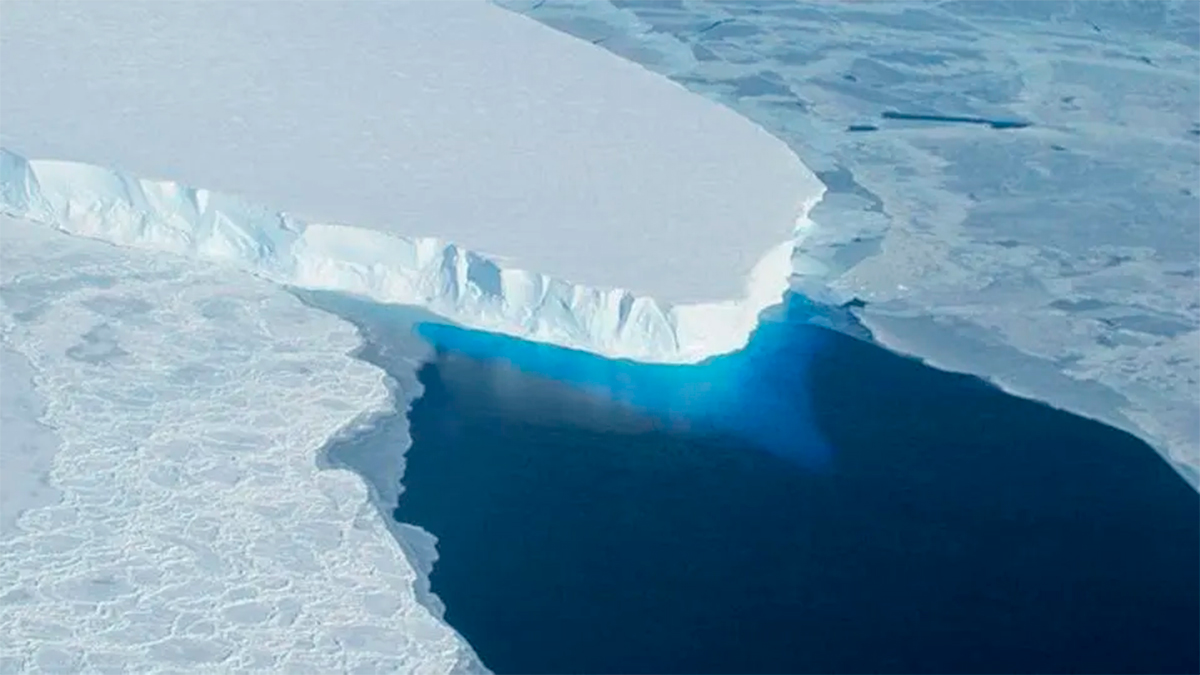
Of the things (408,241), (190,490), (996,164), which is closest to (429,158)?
(408,241)

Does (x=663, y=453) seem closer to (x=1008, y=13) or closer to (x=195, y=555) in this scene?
(x=195, y=555)

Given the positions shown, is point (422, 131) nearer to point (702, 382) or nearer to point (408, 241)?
point (408, 241)

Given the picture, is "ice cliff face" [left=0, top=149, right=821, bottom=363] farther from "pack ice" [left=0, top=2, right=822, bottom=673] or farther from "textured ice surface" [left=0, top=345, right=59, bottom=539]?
"textured ice surface" [left=0, top=345, right=59, bottom=539]

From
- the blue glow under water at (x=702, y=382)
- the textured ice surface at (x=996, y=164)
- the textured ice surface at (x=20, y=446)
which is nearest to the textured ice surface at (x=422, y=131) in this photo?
the blue glow under water at (x=702, y=382)

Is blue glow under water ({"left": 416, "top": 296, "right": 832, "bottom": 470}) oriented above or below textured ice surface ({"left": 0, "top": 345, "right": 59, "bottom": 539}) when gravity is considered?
above

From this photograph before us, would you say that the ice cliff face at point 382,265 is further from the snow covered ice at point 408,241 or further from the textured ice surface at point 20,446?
the textured ice surface at point 20,446

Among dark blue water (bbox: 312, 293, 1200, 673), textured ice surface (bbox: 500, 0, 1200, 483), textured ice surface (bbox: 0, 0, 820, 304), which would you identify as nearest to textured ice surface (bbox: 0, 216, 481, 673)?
dark blue water (bbox: 312, 293, 1200, 673)

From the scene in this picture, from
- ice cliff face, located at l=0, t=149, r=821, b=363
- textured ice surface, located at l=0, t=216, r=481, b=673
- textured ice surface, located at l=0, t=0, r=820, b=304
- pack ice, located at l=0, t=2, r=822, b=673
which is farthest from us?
textured ice surface, located at l=0, t=0, r=820, b=304
